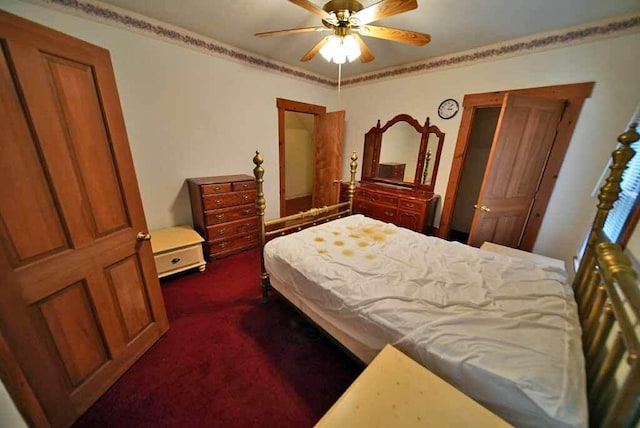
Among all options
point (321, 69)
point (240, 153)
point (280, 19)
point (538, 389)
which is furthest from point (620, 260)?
point (321, 69)

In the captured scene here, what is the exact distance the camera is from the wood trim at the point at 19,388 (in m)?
0.90

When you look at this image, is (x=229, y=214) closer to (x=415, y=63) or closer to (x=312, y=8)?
(x=312, y=8)

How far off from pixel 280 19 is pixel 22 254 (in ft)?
8.62

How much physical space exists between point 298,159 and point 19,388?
5.42 meters

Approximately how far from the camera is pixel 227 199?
2.84 meters

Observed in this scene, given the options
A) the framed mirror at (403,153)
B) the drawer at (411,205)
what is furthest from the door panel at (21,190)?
the framed mirror at (403,153)

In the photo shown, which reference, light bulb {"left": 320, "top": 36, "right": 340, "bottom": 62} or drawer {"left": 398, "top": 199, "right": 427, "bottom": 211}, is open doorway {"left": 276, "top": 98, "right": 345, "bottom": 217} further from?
light bulb {"left": 320, "top": 36, "right": 340, "bottom": 62}

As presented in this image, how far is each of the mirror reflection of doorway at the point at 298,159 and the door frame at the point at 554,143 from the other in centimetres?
309

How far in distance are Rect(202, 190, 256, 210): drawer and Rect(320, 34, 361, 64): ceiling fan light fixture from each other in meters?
1.88

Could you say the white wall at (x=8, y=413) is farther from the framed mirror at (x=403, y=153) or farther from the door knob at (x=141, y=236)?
the framed mirror at (x=403, y=153)

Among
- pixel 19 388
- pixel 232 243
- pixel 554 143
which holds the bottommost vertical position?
pixel 232 243

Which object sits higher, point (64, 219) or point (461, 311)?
point (64, 219)

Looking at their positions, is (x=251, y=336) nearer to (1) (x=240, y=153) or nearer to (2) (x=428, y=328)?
(2) (x=428, y=328)

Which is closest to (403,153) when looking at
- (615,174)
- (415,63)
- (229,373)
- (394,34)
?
(415,63)
